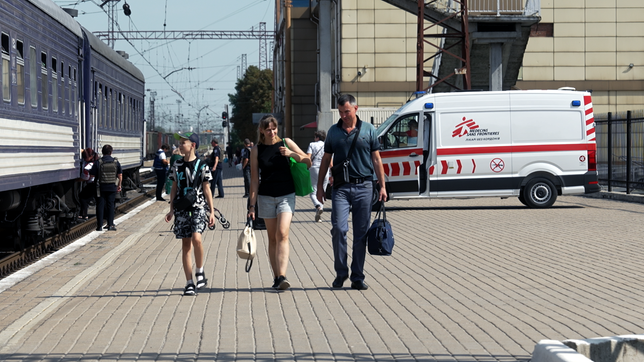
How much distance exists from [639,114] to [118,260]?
1443cm

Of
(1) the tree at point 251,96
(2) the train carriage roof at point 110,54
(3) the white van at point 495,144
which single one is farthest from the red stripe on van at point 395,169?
(1) the tree at point 251,96

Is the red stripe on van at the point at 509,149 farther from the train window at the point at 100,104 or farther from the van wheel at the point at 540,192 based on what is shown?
the train window at the point at 100,104

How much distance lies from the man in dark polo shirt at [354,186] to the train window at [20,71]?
469 cm

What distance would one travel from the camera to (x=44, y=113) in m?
13.7

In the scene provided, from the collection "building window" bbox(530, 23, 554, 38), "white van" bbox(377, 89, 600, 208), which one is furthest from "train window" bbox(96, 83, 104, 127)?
"building window" bbox(530, 23, 554, 38)

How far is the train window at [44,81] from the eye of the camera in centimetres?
1362

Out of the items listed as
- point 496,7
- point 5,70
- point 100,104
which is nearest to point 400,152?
point 100,104

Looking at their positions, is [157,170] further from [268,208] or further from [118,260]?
[268,208]

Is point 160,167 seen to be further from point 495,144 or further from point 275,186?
point 275,186

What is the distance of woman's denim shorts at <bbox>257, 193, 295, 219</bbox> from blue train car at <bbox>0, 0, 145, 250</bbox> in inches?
→ 138

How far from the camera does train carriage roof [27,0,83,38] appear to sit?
45.0 feet

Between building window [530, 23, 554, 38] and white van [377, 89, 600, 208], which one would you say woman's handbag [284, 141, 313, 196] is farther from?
building window [530, 23, 554, 38]

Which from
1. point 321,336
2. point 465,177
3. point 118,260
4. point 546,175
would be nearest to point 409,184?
point 465,177

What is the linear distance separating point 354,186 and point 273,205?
0.79 metres
